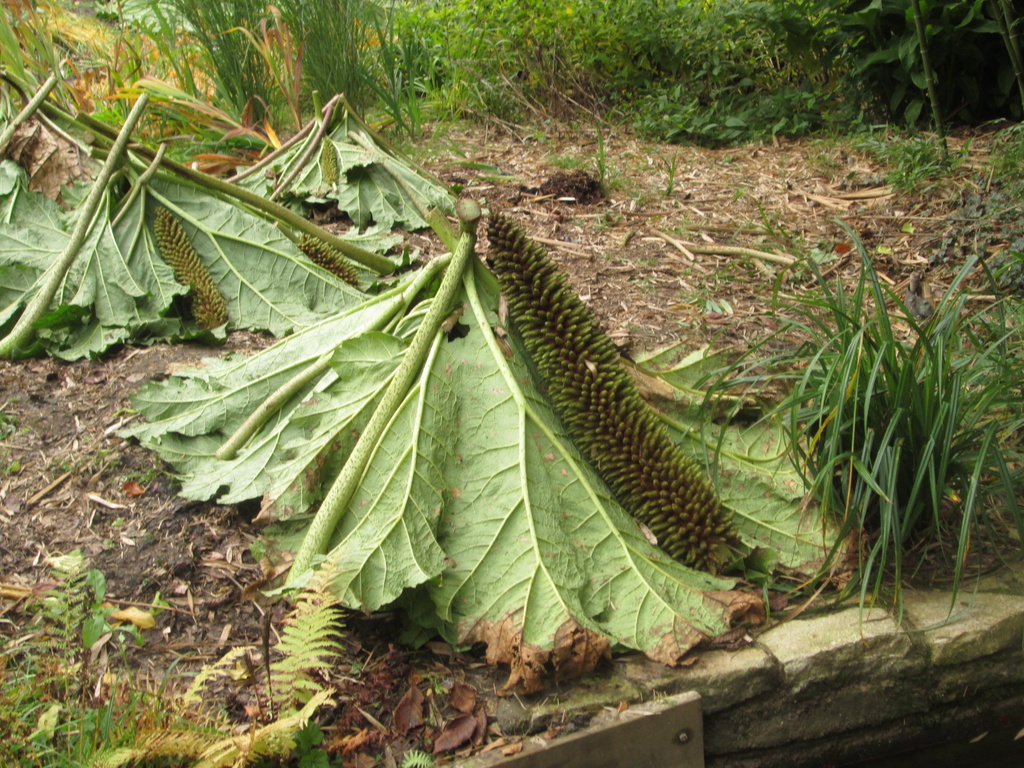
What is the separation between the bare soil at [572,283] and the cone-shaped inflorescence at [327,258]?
0.43 meters

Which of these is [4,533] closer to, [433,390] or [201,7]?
[433,390]

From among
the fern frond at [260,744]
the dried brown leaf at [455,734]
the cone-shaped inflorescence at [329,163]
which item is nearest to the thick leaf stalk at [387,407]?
the fern frond at [260,744]

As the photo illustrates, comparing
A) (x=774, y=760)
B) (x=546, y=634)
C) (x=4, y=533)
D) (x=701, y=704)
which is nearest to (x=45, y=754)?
(x=4, y=533)

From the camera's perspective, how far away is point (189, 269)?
11.6 ft

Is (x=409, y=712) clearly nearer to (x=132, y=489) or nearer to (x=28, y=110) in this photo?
(x=132, y=489)

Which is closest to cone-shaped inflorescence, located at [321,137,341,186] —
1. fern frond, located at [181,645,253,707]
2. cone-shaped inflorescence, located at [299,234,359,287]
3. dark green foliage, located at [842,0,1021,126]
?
cone-shaped inflorescence, located at [299,234,359,287]

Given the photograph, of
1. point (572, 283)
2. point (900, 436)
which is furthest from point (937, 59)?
point (900, 436)

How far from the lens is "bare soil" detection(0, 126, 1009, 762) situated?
227 cm

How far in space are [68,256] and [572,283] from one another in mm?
2092

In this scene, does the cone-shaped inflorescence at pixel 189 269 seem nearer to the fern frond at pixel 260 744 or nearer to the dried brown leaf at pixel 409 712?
the dried brown leaf at pixel 409 712

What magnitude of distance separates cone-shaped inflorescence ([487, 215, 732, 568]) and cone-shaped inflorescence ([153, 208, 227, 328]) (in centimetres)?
153

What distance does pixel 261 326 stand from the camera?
11.3 ft

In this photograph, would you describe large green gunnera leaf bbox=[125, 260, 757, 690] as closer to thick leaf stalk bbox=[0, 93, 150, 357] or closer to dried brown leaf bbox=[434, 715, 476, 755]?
dried brown leaf bbox=[434, 715, 476, 755]

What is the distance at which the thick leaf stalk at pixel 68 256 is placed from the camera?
3.26 m
